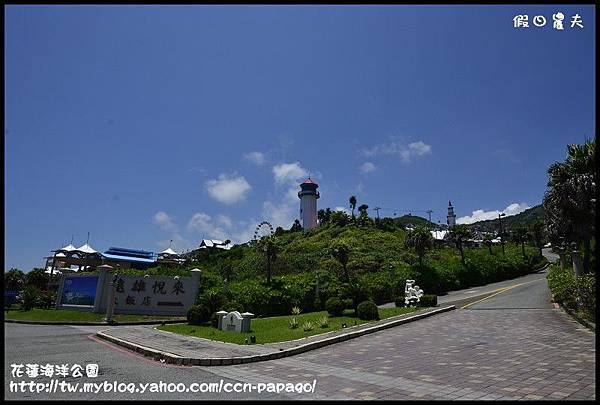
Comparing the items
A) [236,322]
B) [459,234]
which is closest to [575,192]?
[236,322]

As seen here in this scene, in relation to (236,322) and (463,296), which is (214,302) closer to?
(236,322)

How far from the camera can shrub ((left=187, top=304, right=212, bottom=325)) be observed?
19797 mm

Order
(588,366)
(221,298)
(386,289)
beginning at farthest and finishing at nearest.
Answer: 1. (386,289)
2. (221,298)
3. (588,366)

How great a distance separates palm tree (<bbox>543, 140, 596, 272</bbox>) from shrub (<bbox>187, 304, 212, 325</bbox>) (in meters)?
18.2

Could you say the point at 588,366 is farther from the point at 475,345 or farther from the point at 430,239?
the point at 430,239

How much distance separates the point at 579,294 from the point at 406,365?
10.4 m

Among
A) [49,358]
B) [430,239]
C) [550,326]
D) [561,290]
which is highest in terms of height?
[430,239]

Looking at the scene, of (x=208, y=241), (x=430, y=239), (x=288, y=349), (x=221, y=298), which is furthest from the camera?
(x=208, y=241)

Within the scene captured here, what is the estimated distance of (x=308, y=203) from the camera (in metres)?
87.6

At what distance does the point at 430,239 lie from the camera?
3684cm

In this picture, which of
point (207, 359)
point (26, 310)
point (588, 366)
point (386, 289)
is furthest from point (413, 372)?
point (26, 310)

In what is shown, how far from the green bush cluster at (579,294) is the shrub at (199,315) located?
53.3 ft

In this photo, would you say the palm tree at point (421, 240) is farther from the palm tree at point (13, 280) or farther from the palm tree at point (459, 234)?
the palm tree at point (13, 280)

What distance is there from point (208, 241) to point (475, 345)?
78.8 m
